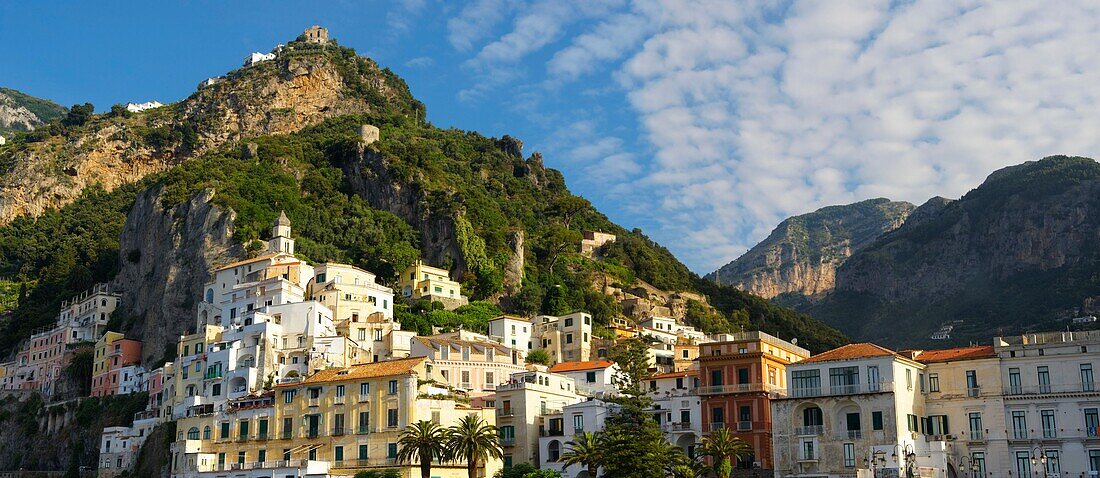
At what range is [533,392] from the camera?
7712 centimetres

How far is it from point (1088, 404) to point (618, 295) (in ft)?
246

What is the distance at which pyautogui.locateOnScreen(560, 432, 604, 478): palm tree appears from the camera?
6557 cm

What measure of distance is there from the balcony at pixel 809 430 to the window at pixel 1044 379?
12.4 m

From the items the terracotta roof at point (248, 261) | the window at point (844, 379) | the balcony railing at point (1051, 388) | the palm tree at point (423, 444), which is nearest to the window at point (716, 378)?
the window at point (844, 379)

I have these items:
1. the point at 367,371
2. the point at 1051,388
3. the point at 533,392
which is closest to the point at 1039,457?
the point at 1051,388

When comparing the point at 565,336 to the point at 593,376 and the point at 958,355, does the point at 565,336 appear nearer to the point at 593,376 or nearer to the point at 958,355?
the point at 593,376

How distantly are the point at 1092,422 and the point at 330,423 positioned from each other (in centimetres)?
4706

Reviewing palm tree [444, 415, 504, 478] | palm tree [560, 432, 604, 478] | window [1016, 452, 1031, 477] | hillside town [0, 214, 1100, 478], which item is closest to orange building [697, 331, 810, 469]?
hillside town [0, 214, 1100, 478]

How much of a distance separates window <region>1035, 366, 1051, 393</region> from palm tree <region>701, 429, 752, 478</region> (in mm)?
17104

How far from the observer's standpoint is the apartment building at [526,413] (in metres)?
75.3

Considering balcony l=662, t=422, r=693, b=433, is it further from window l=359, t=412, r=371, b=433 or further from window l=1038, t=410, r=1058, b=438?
window l=1038, t=410, r=1058, b=438

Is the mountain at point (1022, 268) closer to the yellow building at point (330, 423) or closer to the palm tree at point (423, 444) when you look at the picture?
the yellow building at point (330, 423)

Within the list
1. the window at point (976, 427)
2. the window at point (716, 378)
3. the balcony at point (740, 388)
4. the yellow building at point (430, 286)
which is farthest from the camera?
the yellow building at point (430, 286)

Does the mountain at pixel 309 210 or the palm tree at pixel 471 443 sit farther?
the mountain at pixel 309 210
